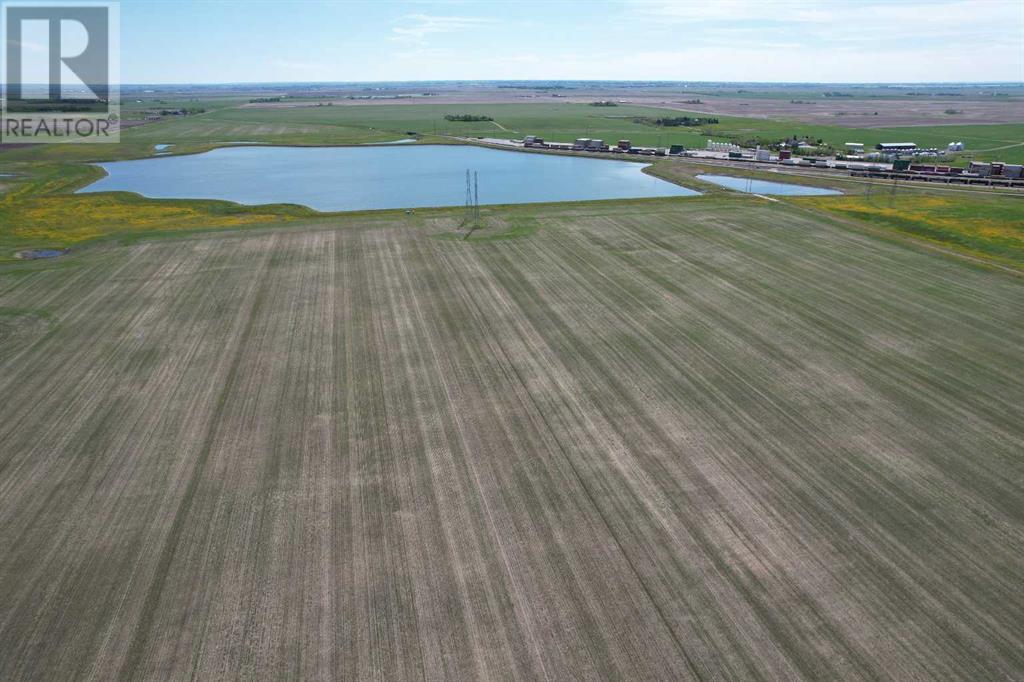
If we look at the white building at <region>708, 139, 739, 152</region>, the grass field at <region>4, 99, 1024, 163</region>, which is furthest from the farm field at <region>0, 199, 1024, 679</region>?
the grass field at <region>4, 99, 1024, 163</region>

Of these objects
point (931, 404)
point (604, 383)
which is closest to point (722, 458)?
point (604, 383)

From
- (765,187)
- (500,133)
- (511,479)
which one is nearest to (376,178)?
(765,187)

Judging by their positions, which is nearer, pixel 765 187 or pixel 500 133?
pixel 765 187

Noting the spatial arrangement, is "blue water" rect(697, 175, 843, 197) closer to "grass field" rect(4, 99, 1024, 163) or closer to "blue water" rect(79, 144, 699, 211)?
"blue water" rect(79, 144, 699, 211)

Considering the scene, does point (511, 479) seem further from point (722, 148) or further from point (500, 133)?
point (500, 133)

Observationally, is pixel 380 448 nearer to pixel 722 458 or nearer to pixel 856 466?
pixel 722 458
